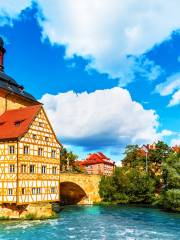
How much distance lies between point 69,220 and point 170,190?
11.6 meters

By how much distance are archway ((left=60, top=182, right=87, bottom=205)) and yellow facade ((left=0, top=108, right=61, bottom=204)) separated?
33.1 feet

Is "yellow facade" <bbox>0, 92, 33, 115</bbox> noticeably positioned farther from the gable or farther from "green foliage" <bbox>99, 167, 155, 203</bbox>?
"green foliage" <bbox>99, 167, 155, 203</bbox>

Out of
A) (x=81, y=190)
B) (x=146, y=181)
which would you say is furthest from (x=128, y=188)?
(x=81, y=190)

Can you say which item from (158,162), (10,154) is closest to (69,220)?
(10,154)

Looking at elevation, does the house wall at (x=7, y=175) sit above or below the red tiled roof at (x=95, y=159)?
below

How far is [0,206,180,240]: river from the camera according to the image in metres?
23.4

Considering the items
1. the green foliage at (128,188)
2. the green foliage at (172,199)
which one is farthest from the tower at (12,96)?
the green foliage at (172,199)

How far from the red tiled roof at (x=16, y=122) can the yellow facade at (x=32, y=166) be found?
14.9 inches

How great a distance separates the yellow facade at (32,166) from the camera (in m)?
28.8

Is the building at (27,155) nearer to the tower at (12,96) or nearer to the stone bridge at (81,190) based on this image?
the tower at (12,96)

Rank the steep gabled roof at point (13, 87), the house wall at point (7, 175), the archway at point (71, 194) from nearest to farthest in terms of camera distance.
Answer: the house wall at point (7, 175) < the steep gabled roof at point (13, 87) < the archway at point (71, 194)

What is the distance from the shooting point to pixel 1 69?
133 feet

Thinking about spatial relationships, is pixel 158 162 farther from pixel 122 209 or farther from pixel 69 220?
pixel 69 220

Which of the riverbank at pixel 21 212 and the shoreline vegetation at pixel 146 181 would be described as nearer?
the riverbank at pixel 21 212
